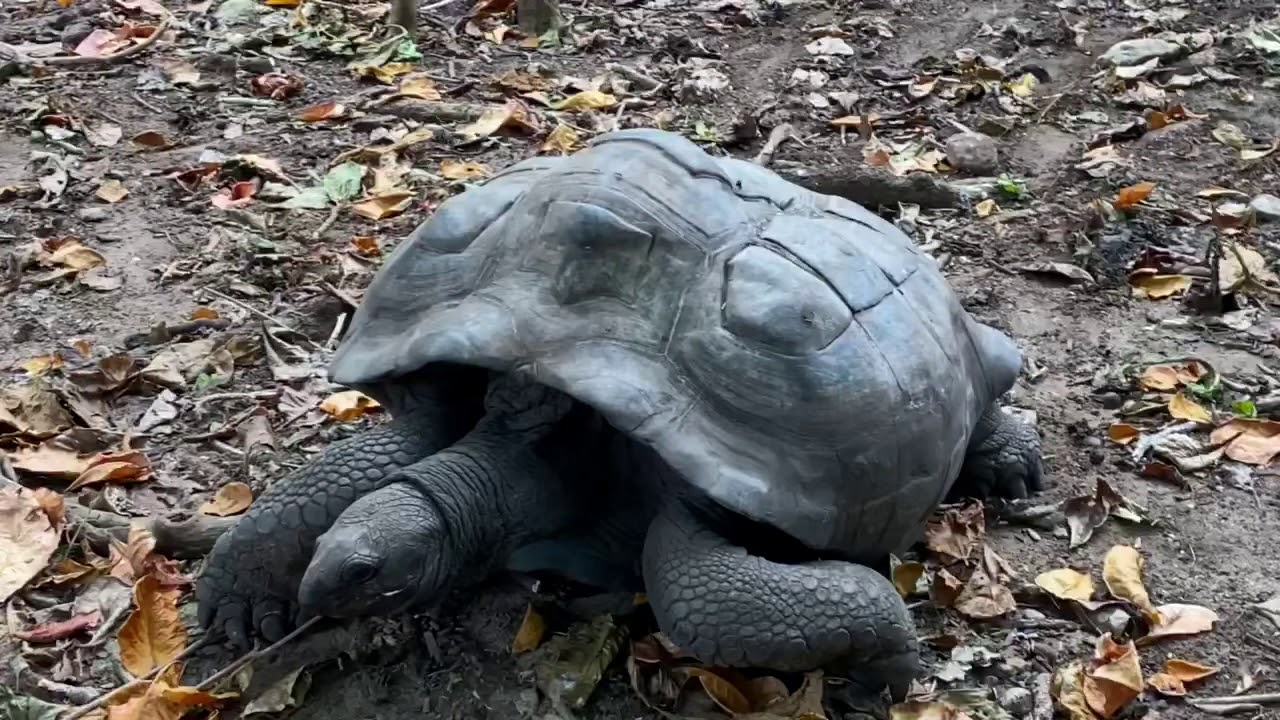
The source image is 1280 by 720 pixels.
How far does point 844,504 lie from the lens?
2514 millimetres

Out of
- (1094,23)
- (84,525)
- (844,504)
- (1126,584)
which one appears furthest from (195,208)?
(1094,23)

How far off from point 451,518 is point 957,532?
4.38ft

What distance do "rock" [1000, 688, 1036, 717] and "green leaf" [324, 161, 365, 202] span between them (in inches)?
128

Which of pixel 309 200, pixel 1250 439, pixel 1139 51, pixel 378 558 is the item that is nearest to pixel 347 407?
pixel 378 558

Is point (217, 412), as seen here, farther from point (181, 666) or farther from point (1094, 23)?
point (1094, 23)

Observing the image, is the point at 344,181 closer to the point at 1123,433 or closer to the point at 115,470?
the point at 115,470

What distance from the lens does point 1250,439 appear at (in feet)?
11.6

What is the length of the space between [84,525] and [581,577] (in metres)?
1.25

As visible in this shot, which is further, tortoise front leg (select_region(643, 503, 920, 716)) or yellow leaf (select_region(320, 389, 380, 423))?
yellow leaf (select_region(320, 389, 380, 423))

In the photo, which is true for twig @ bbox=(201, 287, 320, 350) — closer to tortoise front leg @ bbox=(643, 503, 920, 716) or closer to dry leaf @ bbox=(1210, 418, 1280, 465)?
tortoise front leg @ bbox=(643, 503, 920, 716)

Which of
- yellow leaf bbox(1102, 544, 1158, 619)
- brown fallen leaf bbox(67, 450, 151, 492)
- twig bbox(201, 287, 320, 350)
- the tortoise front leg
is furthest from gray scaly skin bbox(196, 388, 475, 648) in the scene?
yellow leaf bbox(1102, 544, 1158, 619)

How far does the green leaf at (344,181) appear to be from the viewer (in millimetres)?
4961

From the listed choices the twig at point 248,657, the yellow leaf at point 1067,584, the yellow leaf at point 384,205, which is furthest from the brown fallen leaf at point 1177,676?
the yellow leaf at point 384,205

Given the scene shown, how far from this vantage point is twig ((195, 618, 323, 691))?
2.59 meters
